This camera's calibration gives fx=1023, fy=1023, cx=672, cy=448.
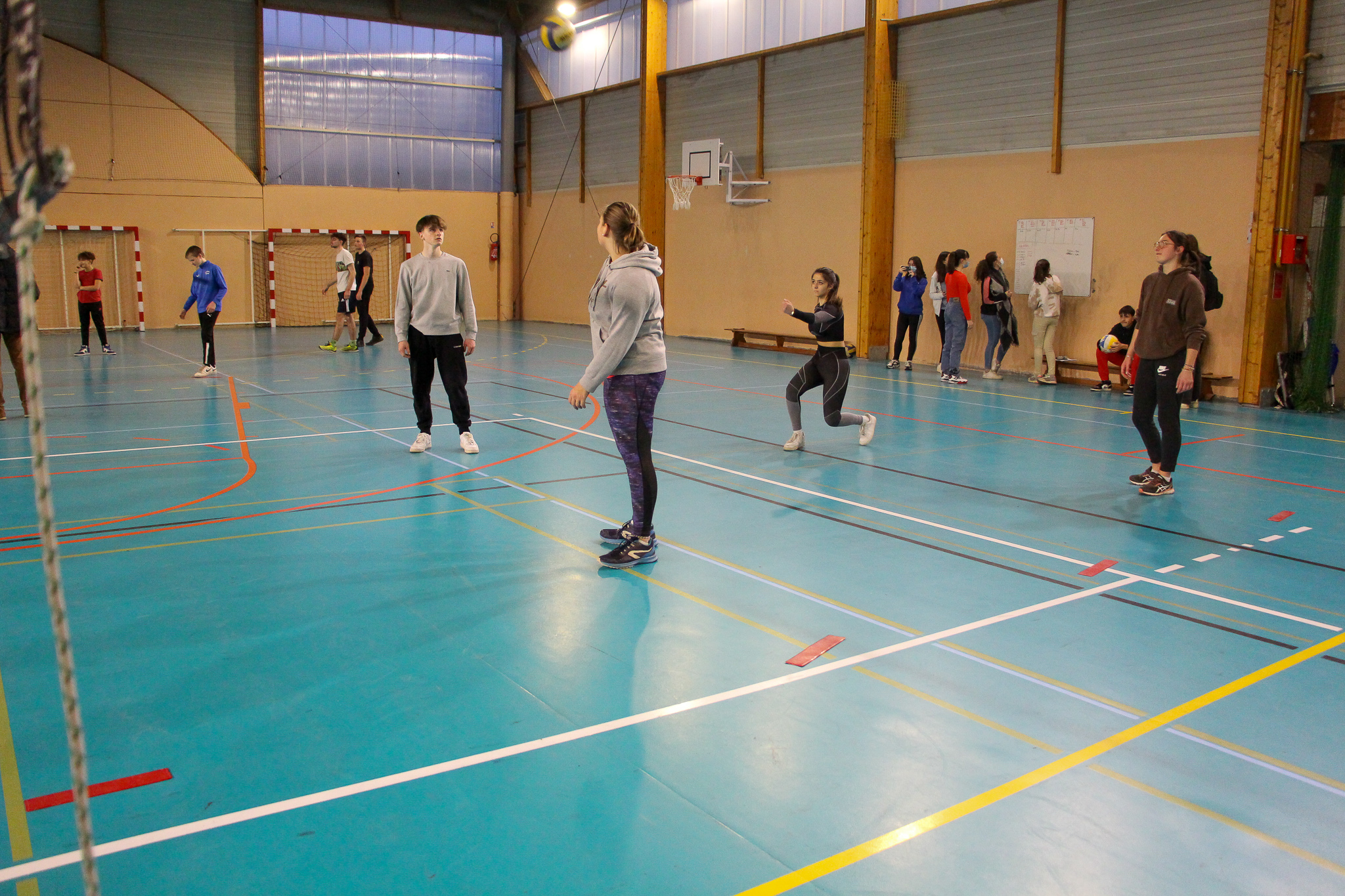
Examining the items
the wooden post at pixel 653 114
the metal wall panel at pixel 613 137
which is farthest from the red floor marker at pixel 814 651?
the metal wall panel at pixel 613 137

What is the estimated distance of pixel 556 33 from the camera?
24703 millimetres

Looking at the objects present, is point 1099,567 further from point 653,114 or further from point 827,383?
point 653,114

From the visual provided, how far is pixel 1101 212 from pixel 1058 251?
0.86 m

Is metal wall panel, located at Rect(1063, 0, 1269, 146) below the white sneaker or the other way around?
the other way around

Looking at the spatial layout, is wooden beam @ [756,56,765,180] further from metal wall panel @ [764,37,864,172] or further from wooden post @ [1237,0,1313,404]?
wooden post @ [1237,0,1313,404]

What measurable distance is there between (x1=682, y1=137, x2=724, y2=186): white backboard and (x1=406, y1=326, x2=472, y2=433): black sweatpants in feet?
43.8

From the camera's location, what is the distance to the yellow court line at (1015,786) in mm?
2971

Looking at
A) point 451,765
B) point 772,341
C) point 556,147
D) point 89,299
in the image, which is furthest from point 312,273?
point 451,765

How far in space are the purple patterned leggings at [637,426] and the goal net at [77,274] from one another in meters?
20.1

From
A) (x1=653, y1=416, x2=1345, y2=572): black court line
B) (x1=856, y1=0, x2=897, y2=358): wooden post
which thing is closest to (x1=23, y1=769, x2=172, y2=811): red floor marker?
(x1=653, y1=416, x2=1345, y2=572): black court line

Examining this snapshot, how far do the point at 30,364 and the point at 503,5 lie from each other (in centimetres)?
2935

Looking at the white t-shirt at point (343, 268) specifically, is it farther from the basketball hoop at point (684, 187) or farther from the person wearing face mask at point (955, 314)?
the person wearing face mask at point (955, 314)

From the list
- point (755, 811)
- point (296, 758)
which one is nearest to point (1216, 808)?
point (755, 811)

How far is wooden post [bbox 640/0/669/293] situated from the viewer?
2323 centimetres
